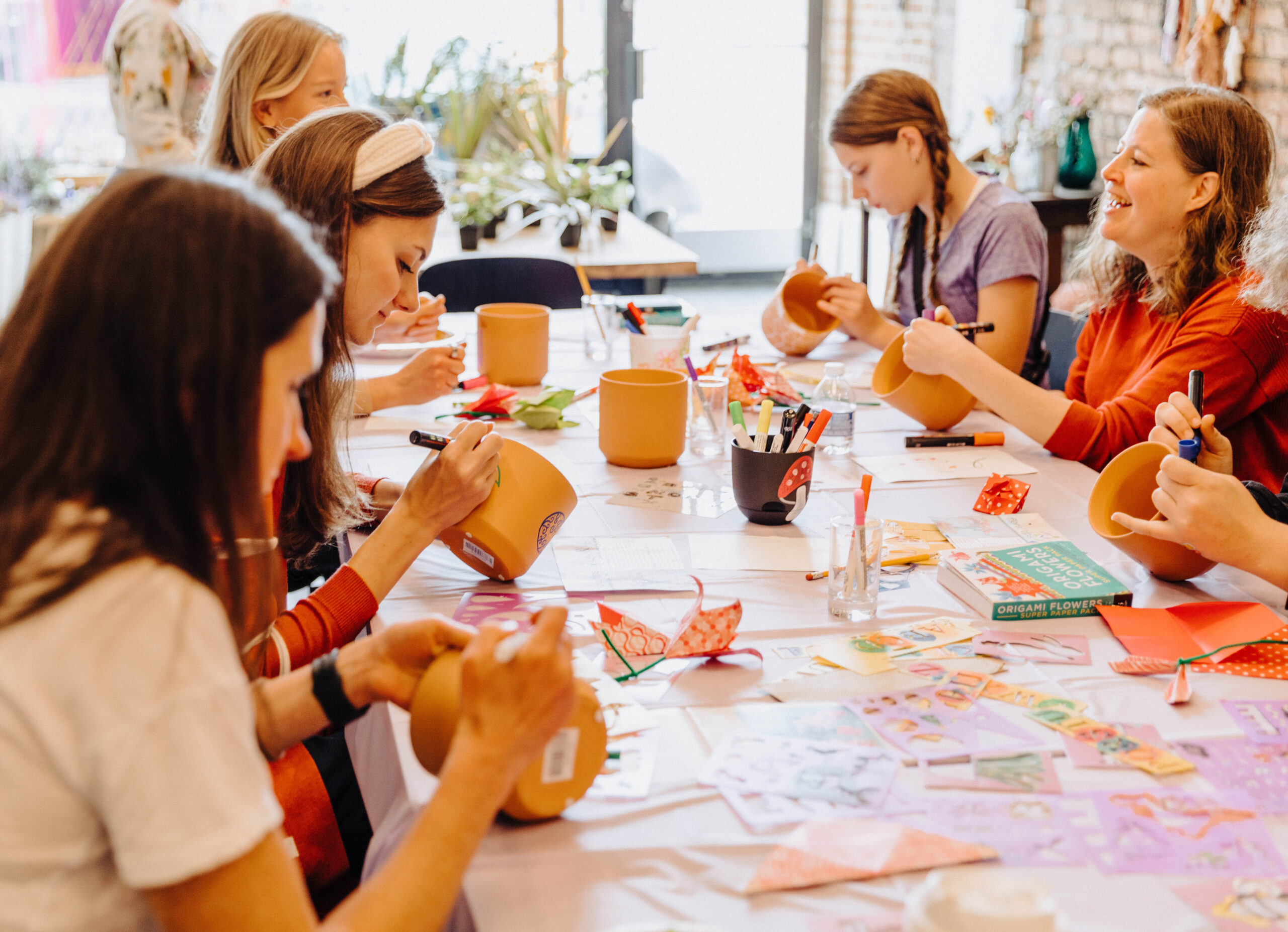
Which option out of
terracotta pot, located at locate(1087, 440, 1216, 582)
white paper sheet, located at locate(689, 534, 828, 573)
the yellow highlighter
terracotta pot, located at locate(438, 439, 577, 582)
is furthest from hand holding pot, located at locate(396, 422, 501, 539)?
terracotta pot, located at locate(1087, 440, 1216, 582)

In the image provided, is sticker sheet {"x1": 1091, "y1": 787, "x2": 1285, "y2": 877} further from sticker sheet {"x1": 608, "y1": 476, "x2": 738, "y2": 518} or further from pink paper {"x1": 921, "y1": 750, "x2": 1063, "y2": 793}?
sticker sheet {"x1": 608, "y1": 476, "x2": 738, "y2": 518}

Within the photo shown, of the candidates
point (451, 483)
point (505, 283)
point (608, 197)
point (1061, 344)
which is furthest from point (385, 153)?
point (608, 197)

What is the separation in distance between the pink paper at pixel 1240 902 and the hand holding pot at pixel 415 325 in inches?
68.2

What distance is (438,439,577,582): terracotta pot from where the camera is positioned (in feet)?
4.08

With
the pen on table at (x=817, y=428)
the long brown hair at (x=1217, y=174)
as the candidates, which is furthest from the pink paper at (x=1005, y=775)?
the long brown hair at (x=1217, y=174)

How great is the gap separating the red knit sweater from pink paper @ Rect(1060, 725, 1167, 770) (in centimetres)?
77

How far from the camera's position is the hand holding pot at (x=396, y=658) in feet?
2.85

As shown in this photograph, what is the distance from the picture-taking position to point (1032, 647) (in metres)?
1.11

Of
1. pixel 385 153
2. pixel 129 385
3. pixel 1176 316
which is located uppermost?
pixel 385 153

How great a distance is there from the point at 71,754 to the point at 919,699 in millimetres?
677

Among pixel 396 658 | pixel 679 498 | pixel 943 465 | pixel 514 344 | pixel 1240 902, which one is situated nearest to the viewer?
pixel 1240 902

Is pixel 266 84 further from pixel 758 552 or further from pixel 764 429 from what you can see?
pixel 758 552

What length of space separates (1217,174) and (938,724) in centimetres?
127

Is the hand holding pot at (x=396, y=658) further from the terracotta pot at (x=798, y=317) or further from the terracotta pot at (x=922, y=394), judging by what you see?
the terracotta pot at (x=798, y=317)
